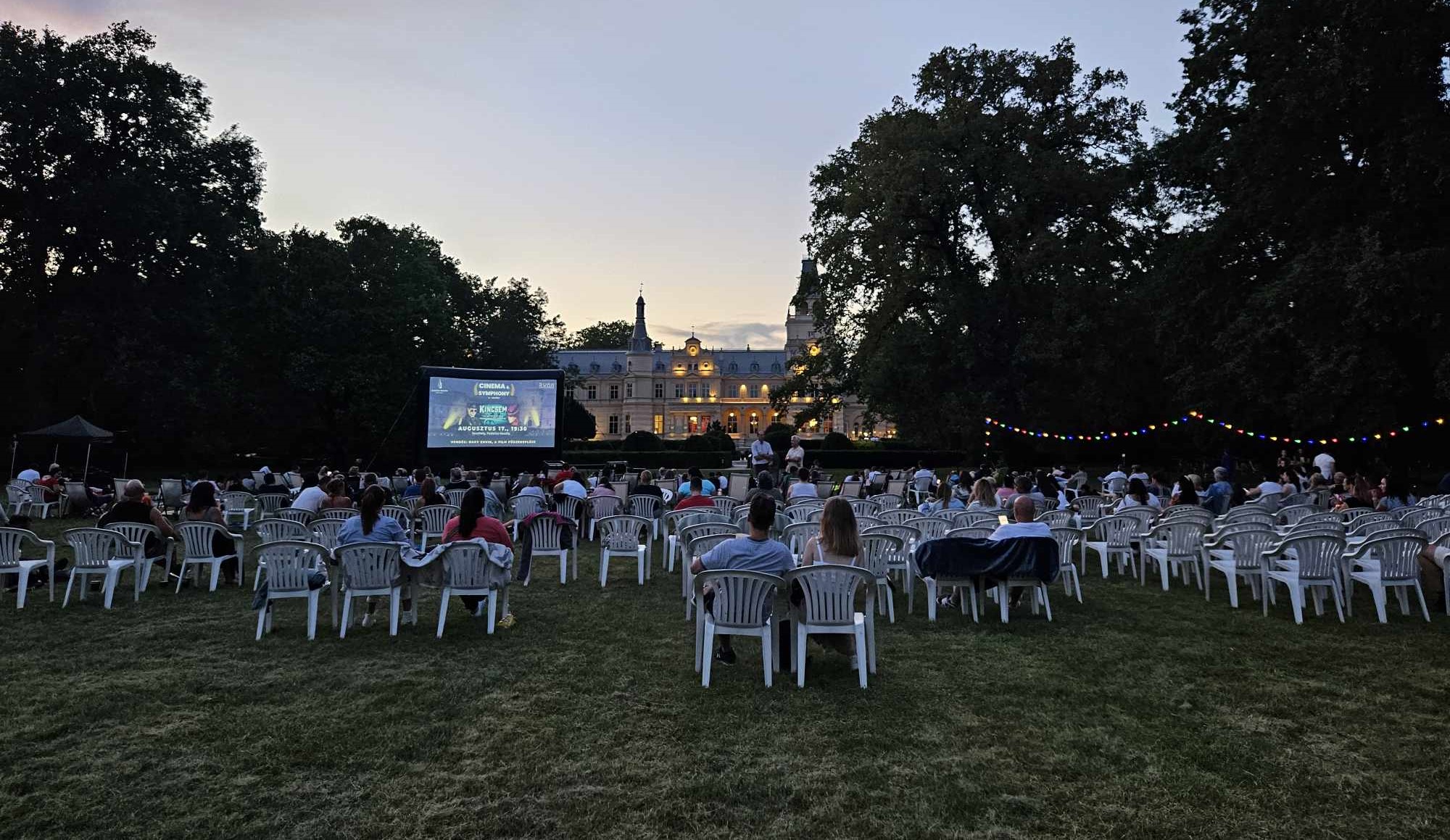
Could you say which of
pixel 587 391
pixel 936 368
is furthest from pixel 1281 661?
pixel 587 391

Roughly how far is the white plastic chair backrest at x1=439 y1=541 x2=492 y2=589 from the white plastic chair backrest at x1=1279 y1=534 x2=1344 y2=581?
5809 mm

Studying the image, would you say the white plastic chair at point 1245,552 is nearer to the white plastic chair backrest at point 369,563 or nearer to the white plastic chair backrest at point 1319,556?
the white plastic chair backrest at point 1319,556

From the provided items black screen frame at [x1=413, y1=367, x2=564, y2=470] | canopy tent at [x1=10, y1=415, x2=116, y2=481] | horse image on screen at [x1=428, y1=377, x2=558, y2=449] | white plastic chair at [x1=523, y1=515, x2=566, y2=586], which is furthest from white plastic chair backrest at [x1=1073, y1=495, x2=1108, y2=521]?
canopy tent at [x1=10, y1=415, x2=116, y2=481]

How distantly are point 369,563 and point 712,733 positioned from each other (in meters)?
3.09

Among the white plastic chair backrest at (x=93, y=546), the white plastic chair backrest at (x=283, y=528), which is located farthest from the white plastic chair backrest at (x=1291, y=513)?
the white plastic chair backrest at (x=93, y=546)

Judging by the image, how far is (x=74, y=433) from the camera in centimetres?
1673

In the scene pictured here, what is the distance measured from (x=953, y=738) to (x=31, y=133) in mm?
28302

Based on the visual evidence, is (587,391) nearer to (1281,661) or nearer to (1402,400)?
(1402,400)

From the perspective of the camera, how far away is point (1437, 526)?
7102mm

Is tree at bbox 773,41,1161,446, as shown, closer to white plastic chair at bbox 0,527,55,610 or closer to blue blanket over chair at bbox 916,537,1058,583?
blue blanket over chair at bbox 916,537,1058,583

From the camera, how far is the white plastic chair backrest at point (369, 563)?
5523 mm

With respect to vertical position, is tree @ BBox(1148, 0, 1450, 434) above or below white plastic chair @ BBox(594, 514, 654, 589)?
above

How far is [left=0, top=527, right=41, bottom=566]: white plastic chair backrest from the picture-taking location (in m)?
6.43

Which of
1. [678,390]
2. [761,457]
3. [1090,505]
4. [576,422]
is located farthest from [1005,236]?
[678,390]
